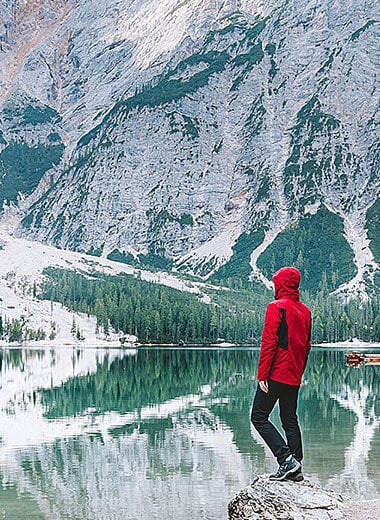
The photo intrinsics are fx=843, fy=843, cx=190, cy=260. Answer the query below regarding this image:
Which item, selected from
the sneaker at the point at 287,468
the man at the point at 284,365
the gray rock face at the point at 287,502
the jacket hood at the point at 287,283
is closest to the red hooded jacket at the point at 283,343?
the man at the point at 284,365

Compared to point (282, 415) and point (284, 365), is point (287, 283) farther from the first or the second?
point (282, 415)

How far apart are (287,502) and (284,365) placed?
2972 mm

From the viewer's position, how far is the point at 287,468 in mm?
19094

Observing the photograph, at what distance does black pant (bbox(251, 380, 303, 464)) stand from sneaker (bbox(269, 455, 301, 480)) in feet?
0.41

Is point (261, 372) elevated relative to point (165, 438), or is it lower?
elevated

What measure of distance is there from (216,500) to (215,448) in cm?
1054

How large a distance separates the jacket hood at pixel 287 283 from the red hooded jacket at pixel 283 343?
0.21 metres

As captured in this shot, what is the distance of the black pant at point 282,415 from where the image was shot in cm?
1894

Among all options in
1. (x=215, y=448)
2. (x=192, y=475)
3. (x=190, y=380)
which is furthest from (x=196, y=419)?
(x=190, y=380)

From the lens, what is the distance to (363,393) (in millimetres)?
64688

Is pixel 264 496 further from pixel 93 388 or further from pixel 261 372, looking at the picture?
pixel 93 388

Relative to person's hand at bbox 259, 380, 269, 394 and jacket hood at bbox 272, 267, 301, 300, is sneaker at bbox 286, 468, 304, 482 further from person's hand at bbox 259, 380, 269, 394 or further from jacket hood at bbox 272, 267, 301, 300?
jacket hood at bbox 272, 267, 301, 300

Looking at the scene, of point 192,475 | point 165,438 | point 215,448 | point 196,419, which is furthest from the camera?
point 196,419

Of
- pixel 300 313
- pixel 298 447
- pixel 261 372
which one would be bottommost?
pixel 298 447
